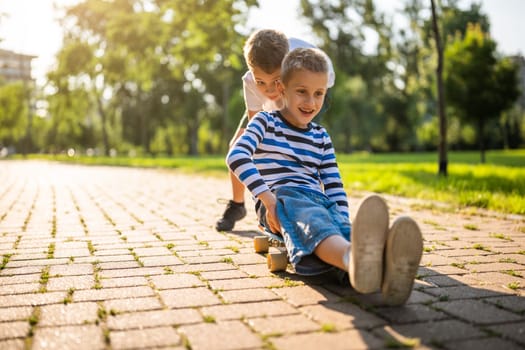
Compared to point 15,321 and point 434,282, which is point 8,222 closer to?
point 15,321

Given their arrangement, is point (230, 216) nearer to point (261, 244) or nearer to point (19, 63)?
point (261, 244)

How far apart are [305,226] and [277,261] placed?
45 cm

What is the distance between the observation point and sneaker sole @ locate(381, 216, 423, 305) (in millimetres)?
2109

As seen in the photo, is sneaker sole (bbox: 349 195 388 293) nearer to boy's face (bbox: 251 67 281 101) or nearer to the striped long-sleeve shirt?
the striped long-sleeve shirt

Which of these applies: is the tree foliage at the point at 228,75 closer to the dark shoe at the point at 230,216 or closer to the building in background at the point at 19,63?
the building in background at the point at 19,63

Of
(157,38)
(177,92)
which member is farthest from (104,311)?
(177,92)

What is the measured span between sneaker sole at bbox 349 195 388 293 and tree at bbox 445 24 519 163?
15443 millimetres

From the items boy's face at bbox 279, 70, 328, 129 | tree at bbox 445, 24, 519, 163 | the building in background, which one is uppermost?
the building in background

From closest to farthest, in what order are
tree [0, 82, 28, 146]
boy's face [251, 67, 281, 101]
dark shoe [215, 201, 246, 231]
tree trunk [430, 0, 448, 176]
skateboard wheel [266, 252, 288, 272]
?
1. skateboard wheel [266, 252, 288, 272]
2. boy's face [251, 67, 281, 101]
3. dark shoe [215, 201, 246, 231]
4. tree trunk [430, 0, 448, 176]
5. tree [0, 82, 28, 146]

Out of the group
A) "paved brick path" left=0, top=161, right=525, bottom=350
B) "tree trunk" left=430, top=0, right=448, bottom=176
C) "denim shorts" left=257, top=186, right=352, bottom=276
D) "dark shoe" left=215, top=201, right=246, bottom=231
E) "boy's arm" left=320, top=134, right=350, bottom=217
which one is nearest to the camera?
"paved brick path" left=0, top=161, right=525, bottom=350

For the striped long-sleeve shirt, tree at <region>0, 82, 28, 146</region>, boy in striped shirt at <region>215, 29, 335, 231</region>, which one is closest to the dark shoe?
boy in striped shirt at <region>215, 29, 335, 231</region>

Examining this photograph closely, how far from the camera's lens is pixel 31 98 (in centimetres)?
4791

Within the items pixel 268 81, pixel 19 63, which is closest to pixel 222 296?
pixel 268 81

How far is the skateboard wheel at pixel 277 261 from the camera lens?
2943 mm
